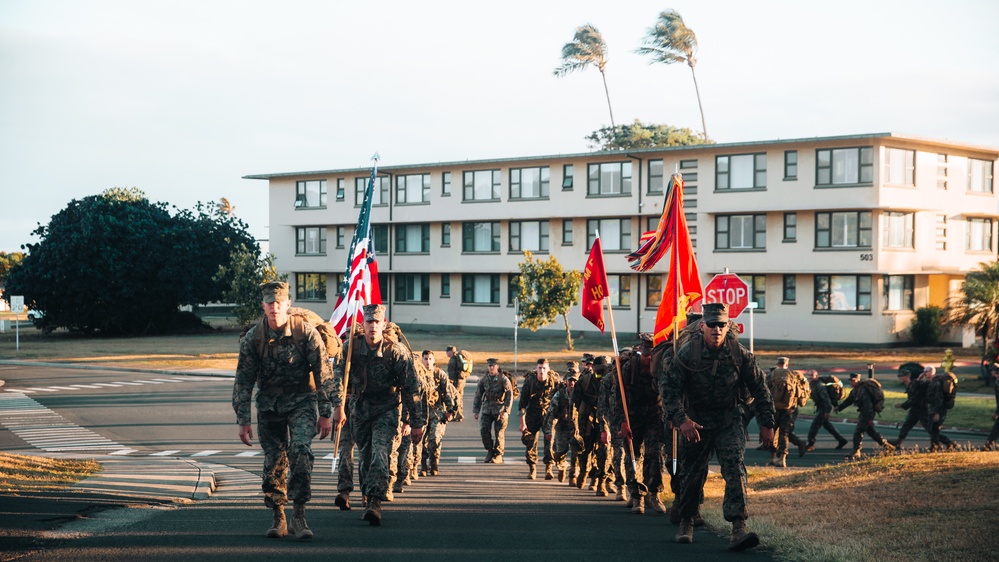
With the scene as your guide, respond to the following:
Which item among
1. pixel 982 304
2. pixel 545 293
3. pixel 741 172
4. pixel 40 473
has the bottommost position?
pixel 40 473

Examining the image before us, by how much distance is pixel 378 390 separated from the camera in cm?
1051

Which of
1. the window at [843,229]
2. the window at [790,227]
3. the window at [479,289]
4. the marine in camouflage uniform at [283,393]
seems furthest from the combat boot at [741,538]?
the window at [479,289]

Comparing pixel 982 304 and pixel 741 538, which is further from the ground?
pixel 982 304

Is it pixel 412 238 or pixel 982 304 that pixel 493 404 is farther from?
pixel 412 238

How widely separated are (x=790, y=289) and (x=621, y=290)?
31.7 ft

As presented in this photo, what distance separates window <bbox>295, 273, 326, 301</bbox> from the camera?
2704 inches

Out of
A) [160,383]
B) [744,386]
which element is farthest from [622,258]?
[744,386]

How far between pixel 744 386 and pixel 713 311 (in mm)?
802

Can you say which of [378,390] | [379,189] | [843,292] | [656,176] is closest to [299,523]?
[378,390]

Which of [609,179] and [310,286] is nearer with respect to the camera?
[609,179]

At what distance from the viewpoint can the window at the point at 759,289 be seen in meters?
52.4

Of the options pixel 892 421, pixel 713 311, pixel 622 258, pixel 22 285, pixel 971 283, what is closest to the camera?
pixel 713 311

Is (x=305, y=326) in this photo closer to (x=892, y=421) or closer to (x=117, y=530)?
(x=117, y=530)

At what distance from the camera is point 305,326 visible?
9.24m
